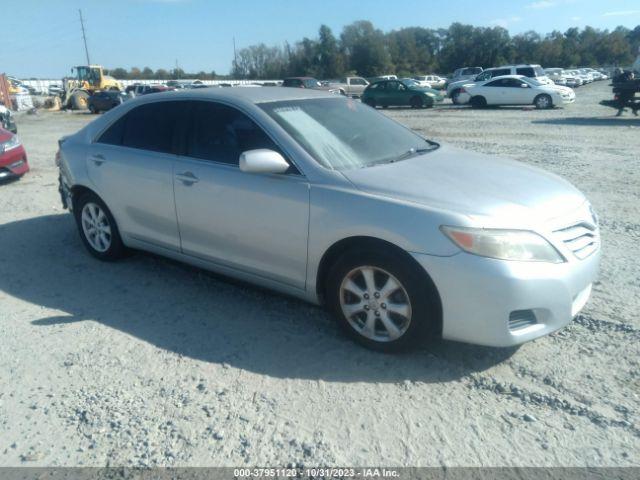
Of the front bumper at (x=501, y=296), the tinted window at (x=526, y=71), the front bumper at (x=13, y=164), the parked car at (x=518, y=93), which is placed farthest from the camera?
the tinted window at (x=526, y=71)

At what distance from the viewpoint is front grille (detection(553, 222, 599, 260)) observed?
3209 mm

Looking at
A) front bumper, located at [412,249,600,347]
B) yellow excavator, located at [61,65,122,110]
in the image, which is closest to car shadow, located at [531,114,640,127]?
front bumper, located at [412,249,600,347]

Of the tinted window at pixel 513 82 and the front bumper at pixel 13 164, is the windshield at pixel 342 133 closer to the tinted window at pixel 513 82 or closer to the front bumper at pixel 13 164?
the front bumper at pixel 13 164

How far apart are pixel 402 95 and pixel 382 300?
25.5 m

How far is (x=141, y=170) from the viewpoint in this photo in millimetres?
4559

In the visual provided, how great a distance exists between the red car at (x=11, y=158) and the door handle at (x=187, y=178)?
633 centimetres

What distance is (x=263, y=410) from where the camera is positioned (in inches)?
116

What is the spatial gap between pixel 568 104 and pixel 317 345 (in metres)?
25.1

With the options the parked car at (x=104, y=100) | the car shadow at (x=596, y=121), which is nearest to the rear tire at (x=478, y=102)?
the car shadow at (x=596, y=121)

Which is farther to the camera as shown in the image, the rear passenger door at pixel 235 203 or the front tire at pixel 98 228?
the front tire at pixel 98 228

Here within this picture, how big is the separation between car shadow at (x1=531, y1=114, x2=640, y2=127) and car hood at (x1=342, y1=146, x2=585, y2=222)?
48.8 ft

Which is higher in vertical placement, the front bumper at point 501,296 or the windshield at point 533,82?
the front bumper at point 501,296

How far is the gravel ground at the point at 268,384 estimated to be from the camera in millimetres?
2645

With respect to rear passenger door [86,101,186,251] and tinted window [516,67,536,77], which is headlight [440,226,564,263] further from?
tinted window [516,67,536,77]
